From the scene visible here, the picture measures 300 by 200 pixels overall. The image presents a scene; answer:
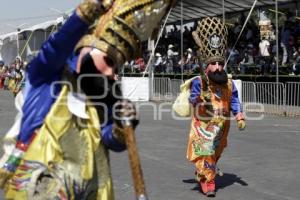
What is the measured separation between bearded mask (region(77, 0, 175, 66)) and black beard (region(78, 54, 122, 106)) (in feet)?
0.30

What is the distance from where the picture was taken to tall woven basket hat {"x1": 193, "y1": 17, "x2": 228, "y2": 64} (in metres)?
7.04

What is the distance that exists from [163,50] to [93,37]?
25.4m

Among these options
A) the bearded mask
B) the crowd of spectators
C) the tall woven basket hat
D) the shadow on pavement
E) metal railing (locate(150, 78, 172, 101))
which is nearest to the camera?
the bearded mask

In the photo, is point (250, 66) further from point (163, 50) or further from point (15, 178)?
point (15, 178)

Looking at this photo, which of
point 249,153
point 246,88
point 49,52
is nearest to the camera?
point 49,52

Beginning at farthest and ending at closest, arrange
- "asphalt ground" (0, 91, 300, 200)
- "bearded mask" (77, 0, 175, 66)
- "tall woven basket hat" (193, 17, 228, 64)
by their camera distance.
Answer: "tall woven basket hat" (193, 17, 228, 64) < "asphalt ground" (0, 91, 300, 200) < "bearded mask" (77, 0, 175, 66)

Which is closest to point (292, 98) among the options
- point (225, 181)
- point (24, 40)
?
point (225, 181)

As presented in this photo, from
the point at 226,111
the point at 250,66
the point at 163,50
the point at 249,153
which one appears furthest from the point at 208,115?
the point at 163,50

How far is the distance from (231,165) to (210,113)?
187cm

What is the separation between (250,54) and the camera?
20.3 m

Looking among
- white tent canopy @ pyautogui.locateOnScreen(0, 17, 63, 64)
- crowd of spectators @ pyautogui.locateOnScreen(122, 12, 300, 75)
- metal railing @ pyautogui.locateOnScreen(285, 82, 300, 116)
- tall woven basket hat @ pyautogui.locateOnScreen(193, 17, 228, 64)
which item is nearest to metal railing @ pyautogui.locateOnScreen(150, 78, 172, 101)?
crowd of spectators @ pyautogui.locateOnScreen(122, 12, 300, 75)

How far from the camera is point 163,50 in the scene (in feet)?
92.4

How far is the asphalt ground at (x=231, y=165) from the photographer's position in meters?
6.82

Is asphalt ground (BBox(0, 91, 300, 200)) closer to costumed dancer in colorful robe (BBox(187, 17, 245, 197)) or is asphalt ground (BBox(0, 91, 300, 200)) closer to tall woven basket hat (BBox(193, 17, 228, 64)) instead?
costumed dancer in colorful robe (BBox(187, 17, 245, 197))
